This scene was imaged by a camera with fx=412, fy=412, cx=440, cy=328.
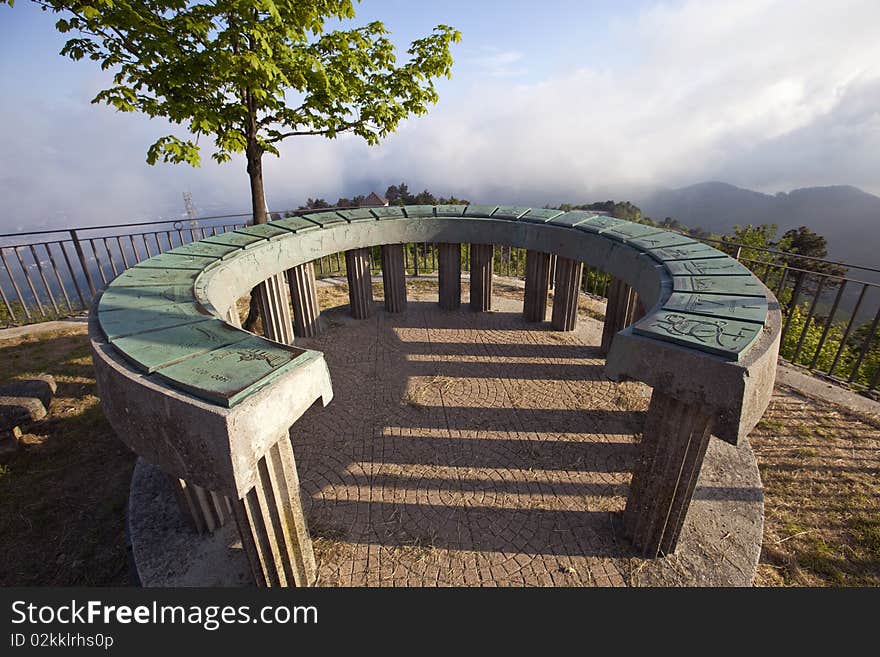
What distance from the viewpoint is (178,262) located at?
5.91 m

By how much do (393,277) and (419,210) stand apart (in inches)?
64.3

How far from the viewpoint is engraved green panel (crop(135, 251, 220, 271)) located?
18.8ft

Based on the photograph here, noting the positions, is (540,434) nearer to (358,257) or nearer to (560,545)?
(560,545)

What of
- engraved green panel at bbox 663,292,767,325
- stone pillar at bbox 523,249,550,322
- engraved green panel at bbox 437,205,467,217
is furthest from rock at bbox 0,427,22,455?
stone pillar at bbox 523,249,550,322

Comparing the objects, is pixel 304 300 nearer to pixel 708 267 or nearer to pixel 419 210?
pixel 419 210

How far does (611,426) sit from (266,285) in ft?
19.9

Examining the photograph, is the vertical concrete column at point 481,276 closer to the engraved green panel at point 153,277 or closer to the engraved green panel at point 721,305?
the engraved green panel at point 721,305

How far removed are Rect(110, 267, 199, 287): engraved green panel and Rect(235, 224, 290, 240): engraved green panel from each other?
1908mm

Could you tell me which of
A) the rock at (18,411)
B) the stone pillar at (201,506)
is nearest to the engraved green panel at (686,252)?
the stone pillar at (201,506)

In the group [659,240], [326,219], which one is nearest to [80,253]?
[326,219]

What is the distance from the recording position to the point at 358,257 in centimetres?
894

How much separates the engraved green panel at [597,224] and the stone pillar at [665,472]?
14.6ft

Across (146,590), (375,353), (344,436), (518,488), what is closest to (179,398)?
(146,590)

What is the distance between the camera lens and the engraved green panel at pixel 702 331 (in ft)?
10.8
